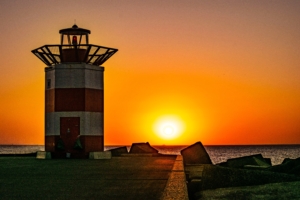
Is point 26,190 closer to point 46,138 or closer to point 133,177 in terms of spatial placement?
point 133,177

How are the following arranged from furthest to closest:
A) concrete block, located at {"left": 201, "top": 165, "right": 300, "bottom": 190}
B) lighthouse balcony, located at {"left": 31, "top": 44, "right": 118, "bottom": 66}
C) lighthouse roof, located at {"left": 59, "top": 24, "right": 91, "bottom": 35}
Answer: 1. lighthouse roof, located at {"left": 59, "top": 24, "right": 91, "bottom": 35}
2. lighthouse balcony, located at {"left": 31, "top": 44, "right": 118, "bottom": 66}
3. concrete block, located at {"left": 201, "top": 165, "right": 300, "bottom": 190}

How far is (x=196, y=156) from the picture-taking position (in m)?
29.4

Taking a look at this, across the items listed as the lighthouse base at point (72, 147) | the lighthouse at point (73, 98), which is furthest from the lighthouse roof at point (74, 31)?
the lighthouse base at point (72, 147)

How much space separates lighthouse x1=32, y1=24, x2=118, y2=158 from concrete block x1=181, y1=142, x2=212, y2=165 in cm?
507

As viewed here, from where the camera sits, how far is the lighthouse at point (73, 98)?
26.5 meters

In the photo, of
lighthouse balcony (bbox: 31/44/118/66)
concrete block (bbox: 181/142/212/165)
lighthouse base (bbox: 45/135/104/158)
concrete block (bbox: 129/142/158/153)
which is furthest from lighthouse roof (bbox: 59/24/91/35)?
concrete block (bbox: 129/142/158/153)

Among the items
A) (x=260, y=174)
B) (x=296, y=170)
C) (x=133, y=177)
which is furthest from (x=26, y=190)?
(x=296, y=170)

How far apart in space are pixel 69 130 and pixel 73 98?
164 cm

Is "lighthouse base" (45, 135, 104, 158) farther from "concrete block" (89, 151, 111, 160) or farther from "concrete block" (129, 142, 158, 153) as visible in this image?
"concrete block" (129, 142, 158, 153)

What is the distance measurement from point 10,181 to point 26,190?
2215mm

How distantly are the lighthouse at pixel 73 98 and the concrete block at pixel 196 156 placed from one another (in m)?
5.07

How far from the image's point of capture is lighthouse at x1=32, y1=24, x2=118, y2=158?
26547 mm

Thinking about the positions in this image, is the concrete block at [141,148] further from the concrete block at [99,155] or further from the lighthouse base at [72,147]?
the lighthouse base at [72,147]

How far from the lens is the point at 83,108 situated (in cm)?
2650
